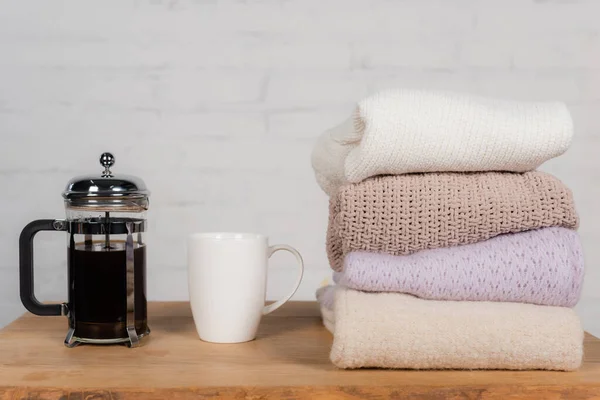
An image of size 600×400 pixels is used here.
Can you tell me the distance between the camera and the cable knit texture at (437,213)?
2.21 feet

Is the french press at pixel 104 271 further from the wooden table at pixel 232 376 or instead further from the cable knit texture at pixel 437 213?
the cable knit texture at pixel 437 213

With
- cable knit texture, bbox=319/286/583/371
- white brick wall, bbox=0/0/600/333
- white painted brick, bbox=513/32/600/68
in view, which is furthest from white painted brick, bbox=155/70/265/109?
cable knit texture, bbox=319/286/583/371

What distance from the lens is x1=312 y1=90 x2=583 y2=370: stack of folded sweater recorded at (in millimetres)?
631

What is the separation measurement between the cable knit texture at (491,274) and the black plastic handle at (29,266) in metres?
0.34

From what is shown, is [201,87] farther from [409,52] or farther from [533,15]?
[533,15]

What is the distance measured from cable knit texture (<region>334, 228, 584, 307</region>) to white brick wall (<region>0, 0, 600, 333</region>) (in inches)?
26.9

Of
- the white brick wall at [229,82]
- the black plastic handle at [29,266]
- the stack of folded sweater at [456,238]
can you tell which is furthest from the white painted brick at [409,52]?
the black plastic handle at [29,266]

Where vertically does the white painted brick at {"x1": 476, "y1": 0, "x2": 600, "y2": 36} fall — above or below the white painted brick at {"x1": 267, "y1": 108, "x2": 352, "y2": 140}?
above

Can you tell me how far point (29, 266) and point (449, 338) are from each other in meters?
0.46

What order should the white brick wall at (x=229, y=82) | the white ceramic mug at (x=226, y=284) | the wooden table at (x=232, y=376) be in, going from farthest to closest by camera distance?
the white brick wall at (x=229, y=82) < the white ceramic mug at (x=226, y=284) < the wooden table at (x=232, y=376)

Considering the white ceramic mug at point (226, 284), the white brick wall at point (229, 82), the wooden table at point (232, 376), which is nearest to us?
the wooden table at point (232, 376)

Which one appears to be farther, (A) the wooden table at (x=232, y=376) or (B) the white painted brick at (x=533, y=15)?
(B) the white painted brick at (x=533, y=15)

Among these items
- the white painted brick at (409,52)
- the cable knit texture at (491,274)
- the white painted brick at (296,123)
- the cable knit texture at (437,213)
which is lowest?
the cable knit texture at (491,274)

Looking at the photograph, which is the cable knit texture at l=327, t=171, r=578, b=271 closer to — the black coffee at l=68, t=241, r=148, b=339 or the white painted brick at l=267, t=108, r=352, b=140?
the black coffee at l=68, t=241, r=148, b=339
